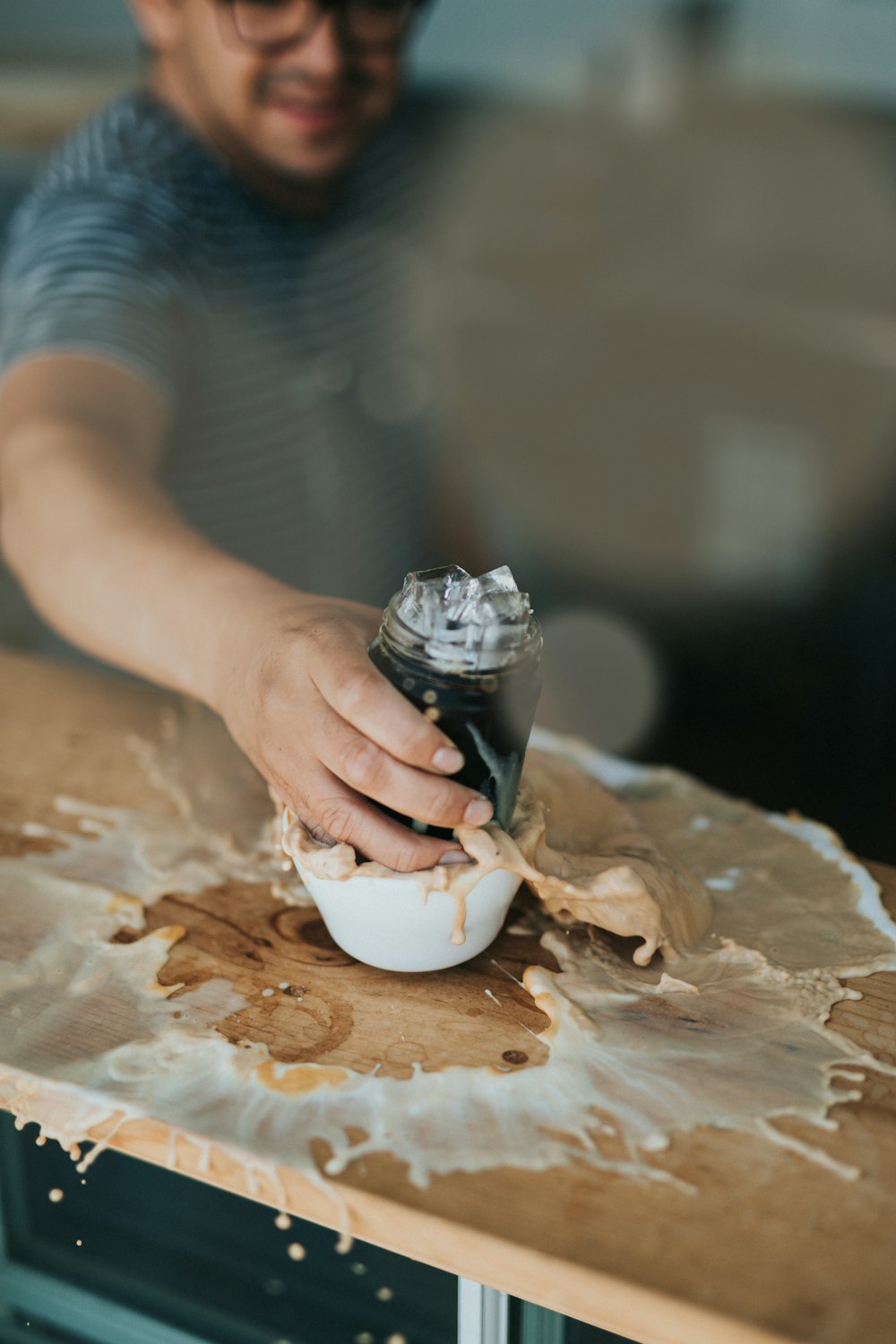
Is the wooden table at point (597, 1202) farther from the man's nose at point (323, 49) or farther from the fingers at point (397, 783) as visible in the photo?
the man's nose at point (323, 49)

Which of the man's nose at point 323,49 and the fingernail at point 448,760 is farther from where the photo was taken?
the man's nose at point 323,49

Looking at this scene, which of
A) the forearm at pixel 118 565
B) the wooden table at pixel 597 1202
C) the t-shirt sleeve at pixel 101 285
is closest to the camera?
the wooden table at pixel 597 1202

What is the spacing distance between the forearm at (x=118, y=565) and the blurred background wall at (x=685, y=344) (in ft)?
4.14

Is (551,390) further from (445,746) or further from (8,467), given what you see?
(445,746)

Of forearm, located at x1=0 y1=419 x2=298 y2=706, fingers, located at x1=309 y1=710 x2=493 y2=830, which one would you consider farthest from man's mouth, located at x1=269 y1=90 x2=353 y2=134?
fingers, located at x1=309 y1=710 x2=493 y2=830

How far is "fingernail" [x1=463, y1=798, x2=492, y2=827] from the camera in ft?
2.23

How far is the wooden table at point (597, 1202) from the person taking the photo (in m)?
0.54

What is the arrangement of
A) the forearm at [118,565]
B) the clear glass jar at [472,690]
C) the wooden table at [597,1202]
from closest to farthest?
the wooden table at [597,1202] < the clear glass jar at [472,690] < the forearm at [118,565]

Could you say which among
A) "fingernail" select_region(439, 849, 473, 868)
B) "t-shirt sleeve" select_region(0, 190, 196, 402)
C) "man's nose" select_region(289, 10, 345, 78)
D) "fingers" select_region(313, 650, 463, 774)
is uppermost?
"man's nose" select_region(289, 10, 345, 78)

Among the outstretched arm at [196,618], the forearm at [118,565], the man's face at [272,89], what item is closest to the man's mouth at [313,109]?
the man's face at [272,89]

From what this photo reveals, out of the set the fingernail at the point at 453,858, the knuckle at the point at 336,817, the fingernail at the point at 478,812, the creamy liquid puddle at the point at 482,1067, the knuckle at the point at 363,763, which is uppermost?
the knuckle at the point at 363,763

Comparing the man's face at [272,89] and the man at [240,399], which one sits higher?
A: the man's face at [272,89]

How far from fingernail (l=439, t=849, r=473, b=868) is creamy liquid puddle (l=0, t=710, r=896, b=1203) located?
11 cm

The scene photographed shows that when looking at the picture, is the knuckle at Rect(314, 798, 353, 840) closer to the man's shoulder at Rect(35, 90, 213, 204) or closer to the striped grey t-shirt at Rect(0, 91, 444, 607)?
the striped grey t-shirt at Rect(0, 91, 444, 607)
